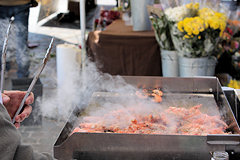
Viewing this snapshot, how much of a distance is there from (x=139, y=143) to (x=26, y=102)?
64cm

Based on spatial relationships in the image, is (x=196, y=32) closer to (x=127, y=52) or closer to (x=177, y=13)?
(x=177, y=13)

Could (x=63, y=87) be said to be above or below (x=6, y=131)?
below

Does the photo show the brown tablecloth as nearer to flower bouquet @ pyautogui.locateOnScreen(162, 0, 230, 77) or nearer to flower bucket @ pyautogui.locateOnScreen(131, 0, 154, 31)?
flower bucket @ pyautogui.locateOnScreen(131, 0, 154, 31)

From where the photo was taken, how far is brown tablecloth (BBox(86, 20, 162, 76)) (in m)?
3.82

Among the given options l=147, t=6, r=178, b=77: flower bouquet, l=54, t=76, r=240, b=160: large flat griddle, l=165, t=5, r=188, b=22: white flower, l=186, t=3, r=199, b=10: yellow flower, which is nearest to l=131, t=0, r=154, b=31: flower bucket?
l=147, t=6, r=178, b=77: flower bouquet

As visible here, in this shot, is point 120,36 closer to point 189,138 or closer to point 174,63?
point 174,63

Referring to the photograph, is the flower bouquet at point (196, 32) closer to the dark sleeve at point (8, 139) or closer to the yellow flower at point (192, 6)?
the yellow flower at point (192, 6)

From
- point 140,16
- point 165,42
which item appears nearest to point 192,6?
point 165,42

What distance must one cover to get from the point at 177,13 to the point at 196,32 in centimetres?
32

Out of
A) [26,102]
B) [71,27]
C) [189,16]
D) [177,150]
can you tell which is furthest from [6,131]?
[71,27]

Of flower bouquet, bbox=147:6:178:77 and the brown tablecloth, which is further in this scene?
the brown tablecloth

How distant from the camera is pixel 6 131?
1133mm

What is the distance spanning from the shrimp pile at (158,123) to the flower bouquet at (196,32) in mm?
1264

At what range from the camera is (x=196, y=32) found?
9.68 ft
